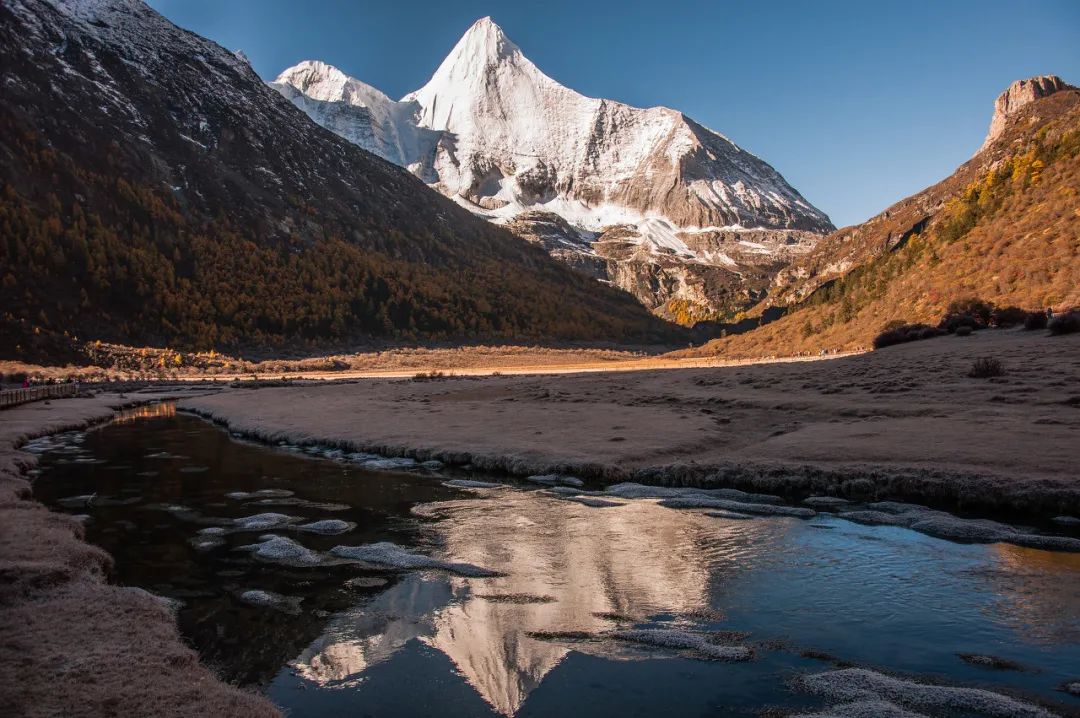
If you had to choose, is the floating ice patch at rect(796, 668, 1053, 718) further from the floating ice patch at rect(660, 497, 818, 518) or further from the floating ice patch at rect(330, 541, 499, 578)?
the floating ice patch at rect(660, 497, 818, 518)

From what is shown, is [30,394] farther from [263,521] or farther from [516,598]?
[516,598]

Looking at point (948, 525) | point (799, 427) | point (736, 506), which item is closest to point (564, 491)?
point (736, 506)

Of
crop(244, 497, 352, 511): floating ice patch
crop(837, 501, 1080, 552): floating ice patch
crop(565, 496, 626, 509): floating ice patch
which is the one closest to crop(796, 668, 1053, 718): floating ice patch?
crop(837, 501, 1080, 552): floating ice patch

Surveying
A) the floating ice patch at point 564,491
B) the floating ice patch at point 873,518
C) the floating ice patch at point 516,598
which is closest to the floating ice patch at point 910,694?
the floating ice patch at point 516,598

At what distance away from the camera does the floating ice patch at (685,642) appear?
814 cm

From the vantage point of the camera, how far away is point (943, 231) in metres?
59.8

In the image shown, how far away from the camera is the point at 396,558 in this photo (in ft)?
40.2

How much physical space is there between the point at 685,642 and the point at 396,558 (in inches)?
233

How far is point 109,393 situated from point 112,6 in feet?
505

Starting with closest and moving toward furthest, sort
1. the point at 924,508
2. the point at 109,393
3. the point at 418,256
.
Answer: the point at 924,508 → the point at 109,393 → the point at 418,256

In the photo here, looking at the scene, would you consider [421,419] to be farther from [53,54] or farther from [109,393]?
[53,54]

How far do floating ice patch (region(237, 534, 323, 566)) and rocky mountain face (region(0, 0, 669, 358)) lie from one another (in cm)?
8308

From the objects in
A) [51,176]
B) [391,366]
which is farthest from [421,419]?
[51,176]

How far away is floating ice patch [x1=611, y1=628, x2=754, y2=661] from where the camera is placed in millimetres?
8141
